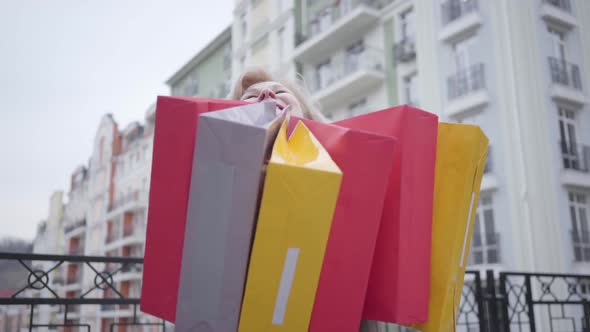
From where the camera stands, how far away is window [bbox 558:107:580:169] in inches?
96.6

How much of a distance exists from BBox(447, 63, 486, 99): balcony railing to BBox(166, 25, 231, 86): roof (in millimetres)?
6068

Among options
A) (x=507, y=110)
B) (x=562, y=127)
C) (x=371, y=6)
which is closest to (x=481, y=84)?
(x=507, y=110)

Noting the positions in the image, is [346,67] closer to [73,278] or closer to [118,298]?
[118,298]

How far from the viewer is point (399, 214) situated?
52 cm

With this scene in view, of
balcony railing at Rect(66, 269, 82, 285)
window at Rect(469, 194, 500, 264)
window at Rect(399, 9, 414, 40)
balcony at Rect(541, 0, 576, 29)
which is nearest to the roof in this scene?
window at Rect(399, 9, 414, 40)

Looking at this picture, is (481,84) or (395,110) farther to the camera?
(481,84)

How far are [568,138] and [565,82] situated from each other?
363mm

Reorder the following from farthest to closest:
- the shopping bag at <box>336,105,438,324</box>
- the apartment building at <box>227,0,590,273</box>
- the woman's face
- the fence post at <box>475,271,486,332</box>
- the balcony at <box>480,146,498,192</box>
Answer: the balcony at <box>480,146,498,192</box> < the apartment building at <box>227,0,590,273</box> < the fence post at <box>475,271,486,332</box> < the woman's face < the shopping bag at <box>336,105,438,324</box>

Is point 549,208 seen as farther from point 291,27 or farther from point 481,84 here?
point 291,27

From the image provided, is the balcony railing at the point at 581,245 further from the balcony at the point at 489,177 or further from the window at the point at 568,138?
the balcony at the point at 489,177

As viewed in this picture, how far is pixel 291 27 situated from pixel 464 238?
7.15 m

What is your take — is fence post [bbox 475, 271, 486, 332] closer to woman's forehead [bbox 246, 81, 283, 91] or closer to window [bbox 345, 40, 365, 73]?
woman's forehead [bbox 246, 81, 283, 91]

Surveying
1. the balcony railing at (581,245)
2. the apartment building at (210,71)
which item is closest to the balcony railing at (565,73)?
the balcony railing at (581,245)

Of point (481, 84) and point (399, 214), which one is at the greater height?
point (481, 84)
